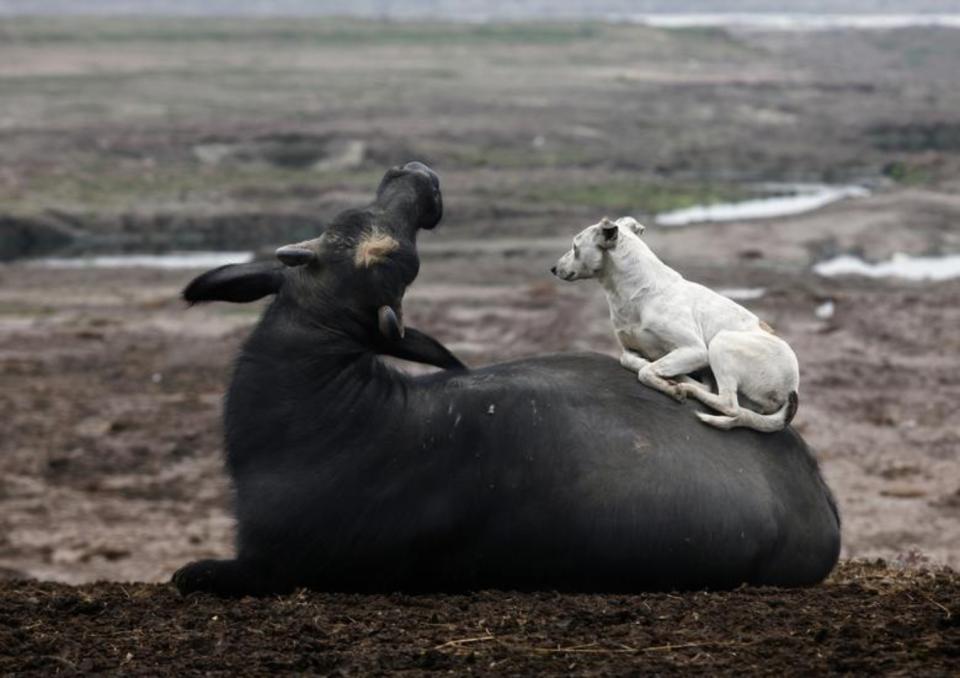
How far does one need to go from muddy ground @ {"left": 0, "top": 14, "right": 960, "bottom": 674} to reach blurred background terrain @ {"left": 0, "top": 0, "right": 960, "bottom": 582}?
76mm

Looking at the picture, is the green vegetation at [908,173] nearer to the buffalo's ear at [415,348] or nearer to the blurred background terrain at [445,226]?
the blurred background terrain at [445,226]

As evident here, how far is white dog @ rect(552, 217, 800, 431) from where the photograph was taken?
7.56 m

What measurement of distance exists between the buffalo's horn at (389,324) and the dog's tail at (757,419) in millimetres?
1430

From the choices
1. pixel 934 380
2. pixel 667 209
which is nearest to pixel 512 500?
pixel 934 380

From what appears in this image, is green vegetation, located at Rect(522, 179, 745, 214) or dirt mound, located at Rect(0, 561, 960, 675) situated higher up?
dirt mound, located at Rect(0, 561, 960, 675)

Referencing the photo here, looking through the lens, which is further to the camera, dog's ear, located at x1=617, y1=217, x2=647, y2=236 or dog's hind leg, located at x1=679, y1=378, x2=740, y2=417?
dog's ear, located at x1=617, y1=217, x2=647, y2=236

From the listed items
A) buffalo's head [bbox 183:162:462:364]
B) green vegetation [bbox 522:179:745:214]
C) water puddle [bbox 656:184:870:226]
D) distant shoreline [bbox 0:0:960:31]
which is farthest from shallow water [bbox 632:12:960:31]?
buffalo's head [bbox 183:162:462:364]

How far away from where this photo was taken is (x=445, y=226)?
105 feet

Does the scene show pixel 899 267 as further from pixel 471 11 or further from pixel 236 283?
pixel 471 11

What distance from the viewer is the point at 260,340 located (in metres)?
7.59

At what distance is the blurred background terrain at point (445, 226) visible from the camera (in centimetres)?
1582

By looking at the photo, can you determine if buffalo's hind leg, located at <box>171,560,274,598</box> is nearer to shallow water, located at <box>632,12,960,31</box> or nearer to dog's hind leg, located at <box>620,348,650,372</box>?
dog's hind leg, located at <box>620,348,650,372</box>

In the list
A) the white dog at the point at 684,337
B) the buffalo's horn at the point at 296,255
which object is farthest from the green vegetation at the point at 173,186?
the white dog at the point at 684,337

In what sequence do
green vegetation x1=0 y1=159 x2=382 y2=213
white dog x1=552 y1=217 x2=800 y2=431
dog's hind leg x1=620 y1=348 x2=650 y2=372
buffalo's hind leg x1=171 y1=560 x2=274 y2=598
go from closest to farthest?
buffalo's hind leg x1=171 y1=560 x2=274 y2=598 → white dog x1=552 y1=217 x2=800 y2=431 → dog's hind leg x1=620 y1=348 x2=650 y2=372 → green vegetation x1=0 y1=159 x2=382 y2=213
